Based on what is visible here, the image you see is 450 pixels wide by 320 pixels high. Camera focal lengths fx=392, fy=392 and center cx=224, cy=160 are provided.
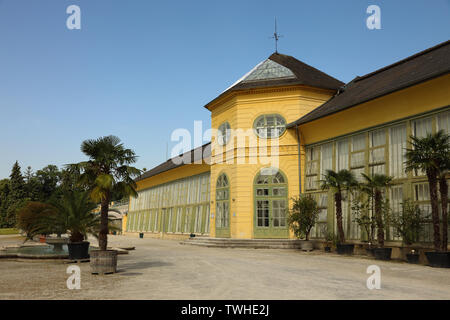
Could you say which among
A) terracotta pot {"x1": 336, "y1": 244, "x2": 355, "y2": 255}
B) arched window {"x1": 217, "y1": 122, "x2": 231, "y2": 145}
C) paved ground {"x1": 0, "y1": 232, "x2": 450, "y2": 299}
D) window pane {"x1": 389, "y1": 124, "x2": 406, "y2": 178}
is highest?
arched window {"x1": 217, "y1": 122, "x2": 231, "y2": 145}

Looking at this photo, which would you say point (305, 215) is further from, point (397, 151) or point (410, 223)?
point (410, 223)

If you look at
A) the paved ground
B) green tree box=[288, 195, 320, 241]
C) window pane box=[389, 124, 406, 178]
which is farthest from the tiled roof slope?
the paved ground

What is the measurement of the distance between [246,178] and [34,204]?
Answer: 47.2 feet

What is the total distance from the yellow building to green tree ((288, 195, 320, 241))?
27.1 inches

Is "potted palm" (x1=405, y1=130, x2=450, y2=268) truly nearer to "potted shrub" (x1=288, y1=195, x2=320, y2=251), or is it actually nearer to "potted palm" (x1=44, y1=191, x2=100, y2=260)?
"potted shrub" (x1=288, y1=195, x2=320, y2=251)

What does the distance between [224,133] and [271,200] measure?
17.5 feet

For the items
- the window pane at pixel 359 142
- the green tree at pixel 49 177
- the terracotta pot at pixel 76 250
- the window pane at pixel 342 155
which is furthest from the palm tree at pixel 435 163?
the green tree at pixel 49 177

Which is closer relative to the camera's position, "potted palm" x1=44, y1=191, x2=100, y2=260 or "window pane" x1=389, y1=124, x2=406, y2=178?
"potted palm" x1=44, y1=191, x2=100, y2=260

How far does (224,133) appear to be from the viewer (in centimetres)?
2439

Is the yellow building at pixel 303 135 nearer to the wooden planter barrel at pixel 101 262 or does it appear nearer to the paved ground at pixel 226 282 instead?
the paved ground at pixel 226 282

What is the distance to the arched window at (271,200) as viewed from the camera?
21734 millimetres

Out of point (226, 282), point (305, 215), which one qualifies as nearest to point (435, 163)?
point (226, 282)

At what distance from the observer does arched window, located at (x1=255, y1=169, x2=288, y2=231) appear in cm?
2173
